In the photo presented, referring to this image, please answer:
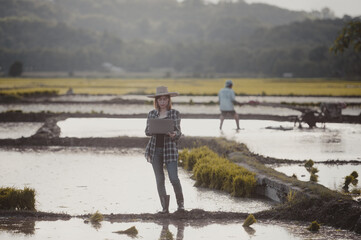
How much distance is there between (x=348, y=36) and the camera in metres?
19.8

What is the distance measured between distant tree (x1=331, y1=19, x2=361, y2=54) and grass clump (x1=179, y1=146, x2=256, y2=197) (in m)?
6.76

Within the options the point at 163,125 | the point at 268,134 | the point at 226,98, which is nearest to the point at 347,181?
the point at 163,125

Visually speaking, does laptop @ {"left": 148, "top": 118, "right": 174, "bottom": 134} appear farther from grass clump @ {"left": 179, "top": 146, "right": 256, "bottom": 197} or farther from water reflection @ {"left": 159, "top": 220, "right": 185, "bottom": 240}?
grass clump @ {"left": 179, "top": 146, "right": 256, "bottom": 197}

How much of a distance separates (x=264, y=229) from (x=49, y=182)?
5.33m

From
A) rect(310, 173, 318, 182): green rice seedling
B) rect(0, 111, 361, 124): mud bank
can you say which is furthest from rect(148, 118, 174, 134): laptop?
rect(0, 111, 361, 124): mud bank

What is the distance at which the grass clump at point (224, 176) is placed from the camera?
11.2 m

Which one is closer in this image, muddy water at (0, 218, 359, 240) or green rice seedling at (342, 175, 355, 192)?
muddy water at (0, 218, 359, 240)

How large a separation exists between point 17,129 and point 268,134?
913cm

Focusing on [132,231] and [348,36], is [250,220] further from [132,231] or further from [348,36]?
[348,36]

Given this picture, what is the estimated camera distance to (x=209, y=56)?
167500 millimetres

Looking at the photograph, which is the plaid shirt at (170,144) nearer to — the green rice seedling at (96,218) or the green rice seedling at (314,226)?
the green rice seedling at (96,218)

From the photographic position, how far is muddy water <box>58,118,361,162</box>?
681 inches

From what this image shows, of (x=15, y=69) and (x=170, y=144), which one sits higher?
(x=15, y=69)

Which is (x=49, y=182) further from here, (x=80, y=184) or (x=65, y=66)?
(x=65, y=66)
